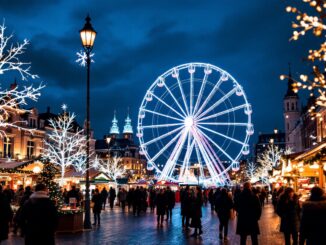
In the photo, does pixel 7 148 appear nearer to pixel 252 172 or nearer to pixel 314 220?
pixel 314 220

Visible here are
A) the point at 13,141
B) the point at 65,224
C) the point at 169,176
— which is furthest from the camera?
the point at 13,141

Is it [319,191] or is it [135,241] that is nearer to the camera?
[319,191]

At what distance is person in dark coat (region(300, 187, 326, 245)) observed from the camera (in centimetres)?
905

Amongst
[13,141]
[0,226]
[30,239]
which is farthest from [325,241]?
[13,141]

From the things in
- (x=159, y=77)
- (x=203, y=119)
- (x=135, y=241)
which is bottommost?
(x=135, y=241)

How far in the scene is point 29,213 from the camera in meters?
9.12

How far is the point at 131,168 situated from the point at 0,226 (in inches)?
5902

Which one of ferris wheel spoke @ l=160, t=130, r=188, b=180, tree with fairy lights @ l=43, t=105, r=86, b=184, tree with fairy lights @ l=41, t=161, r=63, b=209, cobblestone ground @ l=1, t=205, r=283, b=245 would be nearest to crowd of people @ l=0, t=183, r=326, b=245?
cobblestone ground @ l=1, t=205, r=283, b=245

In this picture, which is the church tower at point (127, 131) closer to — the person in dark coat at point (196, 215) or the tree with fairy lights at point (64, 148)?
the tree with fairy lights at point (64, 148)

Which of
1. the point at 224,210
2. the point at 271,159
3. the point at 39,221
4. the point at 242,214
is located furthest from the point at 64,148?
the point at 271,159

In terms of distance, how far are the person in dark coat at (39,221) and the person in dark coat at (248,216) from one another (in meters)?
5.51

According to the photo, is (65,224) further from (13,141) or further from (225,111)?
(13,141)

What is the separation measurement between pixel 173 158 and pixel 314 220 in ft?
115

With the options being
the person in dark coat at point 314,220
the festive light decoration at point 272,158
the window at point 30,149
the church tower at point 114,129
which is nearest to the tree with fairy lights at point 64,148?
the window at point 30,149
